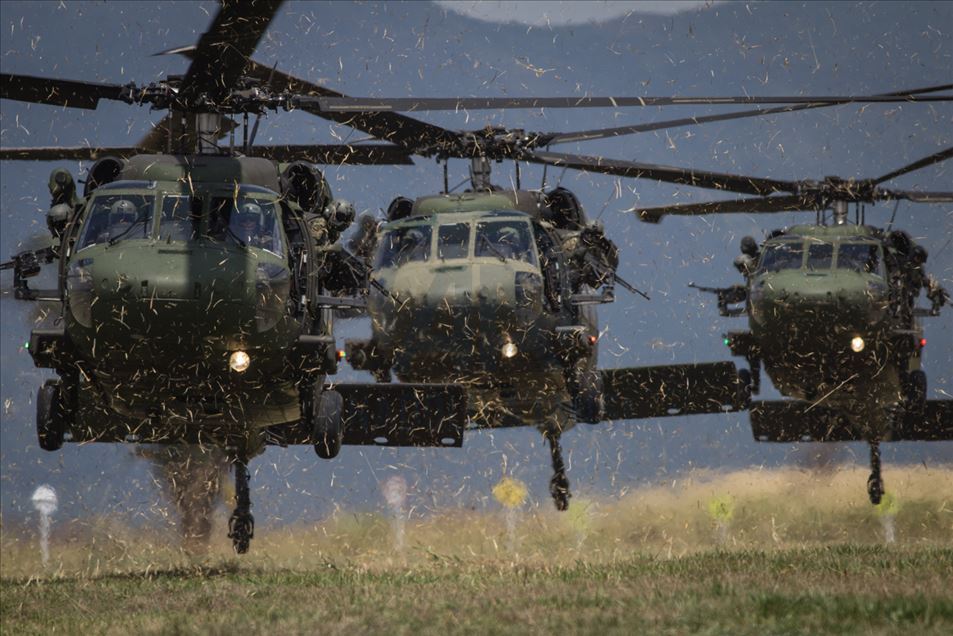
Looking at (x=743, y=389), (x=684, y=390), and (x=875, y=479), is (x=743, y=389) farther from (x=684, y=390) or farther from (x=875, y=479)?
(x=875, y=479)

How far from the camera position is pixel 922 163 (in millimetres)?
16906

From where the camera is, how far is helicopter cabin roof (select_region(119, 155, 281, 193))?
13.2m

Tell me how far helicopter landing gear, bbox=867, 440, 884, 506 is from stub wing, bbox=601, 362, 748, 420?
7.75 feet

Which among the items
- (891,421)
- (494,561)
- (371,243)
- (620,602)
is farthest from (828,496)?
(620,602)

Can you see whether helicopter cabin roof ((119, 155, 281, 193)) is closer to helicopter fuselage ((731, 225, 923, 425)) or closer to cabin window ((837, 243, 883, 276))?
helicopter fuselage ((731, 225, 923, 425))

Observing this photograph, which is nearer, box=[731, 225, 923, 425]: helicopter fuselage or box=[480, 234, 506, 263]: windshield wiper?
box=[480, 234, 506, 263]: windshield wiper

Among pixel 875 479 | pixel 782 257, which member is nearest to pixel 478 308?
pixel 782 257

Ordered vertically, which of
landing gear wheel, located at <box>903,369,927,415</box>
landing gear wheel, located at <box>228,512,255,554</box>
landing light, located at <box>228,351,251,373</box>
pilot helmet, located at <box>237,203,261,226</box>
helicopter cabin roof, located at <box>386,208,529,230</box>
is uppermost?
helicopter cabin roof, located at <box>386,208,529,230</box>

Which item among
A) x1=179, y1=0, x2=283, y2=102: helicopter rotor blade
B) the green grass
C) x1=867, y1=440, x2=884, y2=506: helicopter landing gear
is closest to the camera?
the green grass

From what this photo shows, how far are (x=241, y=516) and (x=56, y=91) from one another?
5769mm

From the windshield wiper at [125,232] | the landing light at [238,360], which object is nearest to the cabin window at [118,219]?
the windshield wiper at [125,232]

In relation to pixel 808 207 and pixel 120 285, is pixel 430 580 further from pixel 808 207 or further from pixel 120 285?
pixel 808 207

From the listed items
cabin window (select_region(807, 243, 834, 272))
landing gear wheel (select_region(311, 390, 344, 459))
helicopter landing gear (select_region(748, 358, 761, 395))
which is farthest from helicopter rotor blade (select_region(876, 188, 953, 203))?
landing gear wheel (select_region(311, 390, 344, 459))

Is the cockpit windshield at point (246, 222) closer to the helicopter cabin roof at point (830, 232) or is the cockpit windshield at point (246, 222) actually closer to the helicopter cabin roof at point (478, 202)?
the helicopter cabin roof at point (478, 202)
